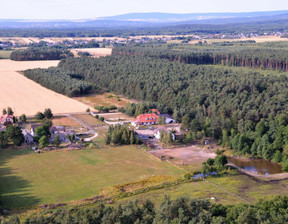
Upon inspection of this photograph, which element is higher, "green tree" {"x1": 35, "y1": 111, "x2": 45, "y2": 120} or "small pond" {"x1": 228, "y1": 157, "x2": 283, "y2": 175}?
"green tree" {"x1": 35, "y1": 111, "x2": 45, "y2": 120}

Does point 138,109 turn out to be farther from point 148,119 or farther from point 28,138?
point 28,138

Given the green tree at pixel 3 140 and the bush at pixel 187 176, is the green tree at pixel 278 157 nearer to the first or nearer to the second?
the bush at pixel 187 176

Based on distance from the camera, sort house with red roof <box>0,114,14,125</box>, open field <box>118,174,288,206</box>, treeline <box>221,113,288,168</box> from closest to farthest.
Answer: open field <box>118,174,288,206</box>
treeline <box>221,113,288,168</box>
house with red roof <box>0,114,14,125</box>

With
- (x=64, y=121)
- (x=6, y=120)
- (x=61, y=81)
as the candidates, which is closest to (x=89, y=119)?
(x=64, y=121)

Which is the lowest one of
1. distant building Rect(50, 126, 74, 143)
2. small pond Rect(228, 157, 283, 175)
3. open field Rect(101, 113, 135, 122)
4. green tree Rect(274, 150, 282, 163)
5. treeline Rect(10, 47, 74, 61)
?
small pond Rect(228, 157, 283, 175)

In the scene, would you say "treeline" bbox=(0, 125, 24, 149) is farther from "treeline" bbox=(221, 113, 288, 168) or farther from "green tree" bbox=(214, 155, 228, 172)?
"treeline" bbox=(221, 113, 288, 168)

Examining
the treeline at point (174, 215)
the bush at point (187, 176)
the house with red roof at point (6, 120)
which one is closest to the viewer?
the treeline at point (174, 215)

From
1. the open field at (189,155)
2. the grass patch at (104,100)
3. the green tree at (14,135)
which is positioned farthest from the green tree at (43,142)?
the grass patch at (104,100)

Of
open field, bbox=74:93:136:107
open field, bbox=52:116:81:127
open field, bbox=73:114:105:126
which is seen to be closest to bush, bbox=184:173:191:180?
open field, bbox=73:114:105:126
